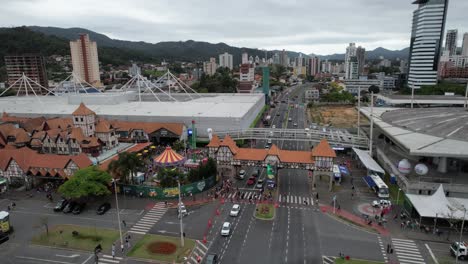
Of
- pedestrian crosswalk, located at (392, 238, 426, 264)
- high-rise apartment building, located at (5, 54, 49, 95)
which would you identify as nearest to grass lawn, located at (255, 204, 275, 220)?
pedestrian crosswalk, located at (392, 238, 426, 264)

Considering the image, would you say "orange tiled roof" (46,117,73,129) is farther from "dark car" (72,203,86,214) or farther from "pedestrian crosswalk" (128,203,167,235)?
"pedestrian crosswalk" (128,203,167,235)

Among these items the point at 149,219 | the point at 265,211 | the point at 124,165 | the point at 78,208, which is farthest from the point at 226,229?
the point at 78,208

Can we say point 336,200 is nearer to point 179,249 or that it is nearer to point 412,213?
point 412,213

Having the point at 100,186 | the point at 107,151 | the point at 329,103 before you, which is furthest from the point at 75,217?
the point at 329,103

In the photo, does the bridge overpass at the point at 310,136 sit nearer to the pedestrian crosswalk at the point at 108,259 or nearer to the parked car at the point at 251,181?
the parked car at the point at 251,181

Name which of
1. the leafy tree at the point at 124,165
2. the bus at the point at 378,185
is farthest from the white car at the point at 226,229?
the bus at the point at 378,185

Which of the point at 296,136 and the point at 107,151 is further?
the point at 296,136
